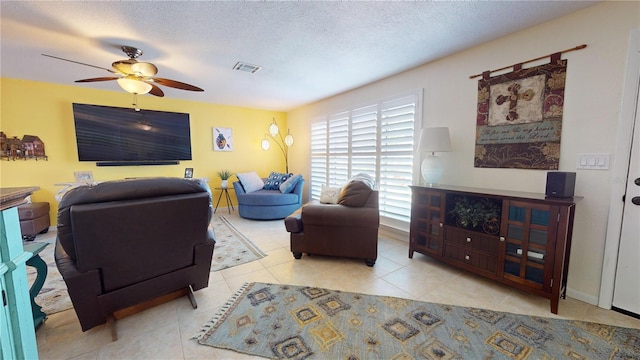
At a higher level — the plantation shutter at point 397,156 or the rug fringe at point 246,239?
the plantation shutter at point 397,156

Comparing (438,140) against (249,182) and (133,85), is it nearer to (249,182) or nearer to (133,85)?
(133,85)

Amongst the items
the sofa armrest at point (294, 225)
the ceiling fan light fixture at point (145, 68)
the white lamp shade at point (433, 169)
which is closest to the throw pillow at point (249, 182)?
the sofa armrest at point (294, 225)

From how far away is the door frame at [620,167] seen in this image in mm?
1741

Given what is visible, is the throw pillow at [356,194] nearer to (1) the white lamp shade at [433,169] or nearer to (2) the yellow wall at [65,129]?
(1) the white lamp shade at [433,169]

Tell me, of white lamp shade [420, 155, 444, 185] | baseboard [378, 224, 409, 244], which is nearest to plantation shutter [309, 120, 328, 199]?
baseboard [378, 224, 409, 244]

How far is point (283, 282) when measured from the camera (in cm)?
228

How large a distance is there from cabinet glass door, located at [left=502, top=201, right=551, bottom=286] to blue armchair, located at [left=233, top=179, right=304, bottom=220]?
10.7ft

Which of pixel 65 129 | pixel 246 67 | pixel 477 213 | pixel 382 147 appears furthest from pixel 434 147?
pixel 65 129

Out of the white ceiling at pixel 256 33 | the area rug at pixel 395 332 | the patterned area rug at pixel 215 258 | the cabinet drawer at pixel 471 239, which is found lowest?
the area rug at pixel 395 332

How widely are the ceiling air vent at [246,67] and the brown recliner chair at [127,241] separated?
1.92 meters

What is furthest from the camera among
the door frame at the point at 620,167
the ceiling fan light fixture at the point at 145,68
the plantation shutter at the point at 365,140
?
the plantation shutter at the point at 365,140

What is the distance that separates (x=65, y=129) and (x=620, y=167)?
21.8 feet

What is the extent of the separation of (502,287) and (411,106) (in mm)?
2217

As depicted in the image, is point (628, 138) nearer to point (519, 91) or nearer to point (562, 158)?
point (562, 158)
